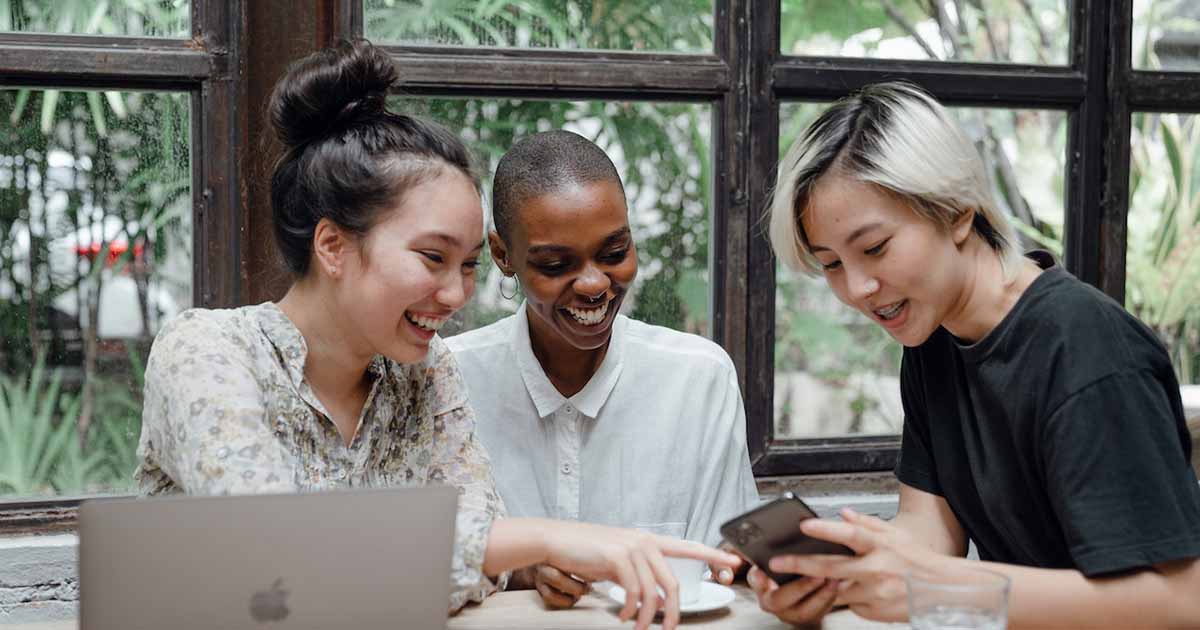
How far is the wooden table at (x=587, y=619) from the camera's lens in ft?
4.63

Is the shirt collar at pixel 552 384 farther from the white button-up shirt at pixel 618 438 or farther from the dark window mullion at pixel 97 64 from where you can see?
the dark window mullion at pixel 97 64

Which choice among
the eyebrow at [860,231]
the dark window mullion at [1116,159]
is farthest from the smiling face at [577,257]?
the dark window mullion at [1116,159]

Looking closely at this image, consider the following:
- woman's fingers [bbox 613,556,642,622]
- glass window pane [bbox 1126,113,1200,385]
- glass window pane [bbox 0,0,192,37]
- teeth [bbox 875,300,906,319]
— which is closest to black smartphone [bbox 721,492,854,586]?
woman's fingers [bbox 613,556,642,622]

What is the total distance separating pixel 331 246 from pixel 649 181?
1.04m

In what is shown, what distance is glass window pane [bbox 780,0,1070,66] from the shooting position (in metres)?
2.53

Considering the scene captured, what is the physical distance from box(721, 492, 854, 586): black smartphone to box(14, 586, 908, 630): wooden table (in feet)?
0.30

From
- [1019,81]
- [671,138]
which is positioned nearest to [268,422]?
[671,138]

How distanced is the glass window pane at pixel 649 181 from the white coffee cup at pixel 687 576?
43.4 inches

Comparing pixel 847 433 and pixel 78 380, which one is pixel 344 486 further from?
pixel 847 433

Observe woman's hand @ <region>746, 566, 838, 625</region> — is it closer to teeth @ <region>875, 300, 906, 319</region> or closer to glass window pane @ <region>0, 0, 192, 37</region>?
teeth @ <region>875, 300, 906, 319</region>

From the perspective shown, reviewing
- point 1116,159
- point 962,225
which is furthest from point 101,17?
point 1116,159

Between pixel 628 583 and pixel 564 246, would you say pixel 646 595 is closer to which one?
pixel 628 583

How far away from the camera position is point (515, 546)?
1.44 m

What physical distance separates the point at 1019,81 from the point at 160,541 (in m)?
2.20
